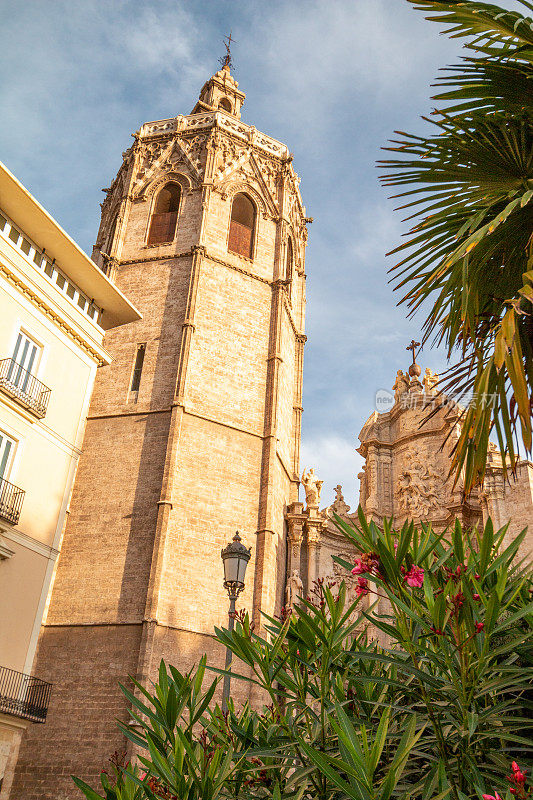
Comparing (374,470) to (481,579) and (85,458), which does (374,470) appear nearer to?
(85,458)

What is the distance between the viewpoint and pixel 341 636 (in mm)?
4945

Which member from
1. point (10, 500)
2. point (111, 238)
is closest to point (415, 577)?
point (10, 500)

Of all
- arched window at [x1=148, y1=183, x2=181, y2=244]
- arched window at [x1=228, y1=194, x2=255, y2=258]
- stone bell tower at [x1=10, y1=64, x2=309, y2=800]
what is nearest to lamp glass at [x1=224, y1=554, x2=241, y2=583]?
stone bell tower at [x1=10, y1=64, x2=309, y2=800]

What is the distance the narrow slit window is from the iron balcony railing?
6499 mm

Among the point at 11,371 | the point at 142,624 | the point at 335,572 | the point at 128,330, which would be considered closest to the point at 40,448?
the point at 11,371

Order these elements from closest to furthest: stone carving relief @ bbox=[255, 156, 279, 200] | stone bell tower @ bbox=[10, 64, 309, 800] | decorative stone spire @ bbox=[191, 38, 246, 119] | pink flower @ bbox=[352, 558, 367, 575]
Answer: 1. pink flower @ bbox=[352, 558, 367, 575]
2. stone bell tower @ bbox=[10, 64, 309, 800]
3. stone carving relief @ bbox=[255, 156, 279, 200]
4. decorative stone spire @ bbox=[191, 38, 246, 119]

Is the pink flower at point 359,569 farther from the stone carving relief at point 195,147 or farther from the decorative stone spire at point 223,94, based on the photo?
the decorative stone spire at point 223,94

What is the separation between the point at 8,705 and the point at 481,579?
1225cm

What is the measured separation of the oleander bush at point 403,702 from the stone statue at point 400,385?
1989 centimetres

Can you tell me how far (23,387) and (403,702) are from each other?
12.5 metres

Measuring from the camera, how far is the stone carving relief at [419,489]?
22.5m

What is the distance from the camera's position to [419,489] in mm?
22891

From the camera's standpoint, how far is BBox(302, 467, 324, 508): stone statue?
22562 mm

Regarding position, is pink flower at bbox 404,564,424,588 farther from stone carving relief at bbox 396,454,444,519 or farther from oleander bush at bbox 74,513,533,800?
stone carving relief at bbox 396,454,444,519
